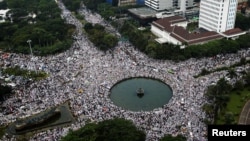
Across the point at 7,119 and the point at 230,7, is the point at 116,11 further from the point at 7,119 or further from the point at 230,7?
the point at 7,119

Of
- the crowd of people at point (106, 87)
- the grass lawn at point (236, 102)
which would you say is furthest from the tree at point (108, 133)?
the grass lawn at point (236, 102)

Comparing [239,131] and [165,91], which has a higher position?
[239,131]

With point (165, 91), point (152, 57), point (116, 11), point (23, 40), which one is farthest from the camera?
point (116, 11)

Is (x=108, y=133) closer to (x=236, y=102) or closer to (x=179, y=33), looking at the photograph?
(x=236, y=102)

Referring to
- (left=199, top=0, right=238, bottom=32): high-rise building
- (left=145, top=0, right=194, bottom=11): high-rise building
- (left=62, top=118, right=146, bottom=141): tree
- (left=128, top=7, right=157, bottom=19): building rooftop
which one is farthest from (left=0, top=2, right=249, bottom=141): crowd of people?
(left=145, top=0, right=194, bottom=11): high-rise building

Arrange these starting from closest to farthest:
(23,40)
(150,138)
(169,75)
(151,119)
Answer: (150,138), (151,119), (169,75), (23,40)

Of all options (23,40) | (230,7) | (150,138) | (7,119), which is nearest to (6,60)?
(23,40)

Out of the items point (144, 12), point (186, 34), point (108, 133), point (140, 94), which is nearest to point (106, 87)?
point (140, 94)

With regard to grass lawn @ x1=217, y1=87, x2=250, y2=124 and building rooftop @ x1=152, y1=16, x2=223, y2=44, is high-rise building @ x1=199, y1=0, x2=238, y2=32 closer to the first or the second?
building rooftop @ x1=152, y1=16, x2=223, y2=44
